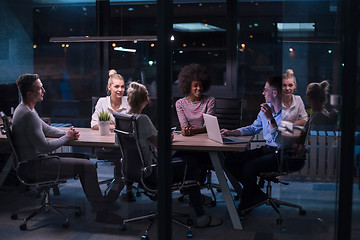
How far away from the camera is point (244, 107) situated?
6.03 m

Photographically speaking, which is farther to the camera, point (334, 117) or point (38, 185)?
point (38, 185)

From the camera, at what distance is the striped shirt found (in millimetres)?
5625

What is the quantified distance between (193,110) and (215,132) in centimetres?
75

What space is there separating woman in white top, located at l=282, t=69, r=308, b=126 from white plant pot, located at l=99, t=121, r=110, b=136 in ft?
7.05

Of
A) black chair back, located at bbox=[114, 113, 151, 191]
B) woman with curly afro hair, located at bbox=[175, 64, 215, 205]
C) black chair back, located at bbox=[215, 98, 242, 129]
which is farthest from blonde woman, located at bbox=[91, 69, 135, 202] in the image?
black chair back, located at bbox=[215, 98, 242, 129]

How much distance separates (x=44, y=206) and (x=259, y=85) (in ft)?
8.40

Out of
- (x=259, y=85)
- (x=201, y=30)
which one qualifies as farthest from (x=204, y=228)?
(x=201, y=30)

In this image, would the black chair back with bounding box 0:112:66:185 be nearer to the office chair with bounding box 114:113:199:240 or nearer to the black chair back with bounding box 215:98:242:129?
the office chair with bounding box 114:113:199:240

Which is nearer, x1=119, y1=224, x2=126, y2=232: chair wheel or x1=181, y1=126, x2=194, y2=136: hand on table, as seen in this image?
x1=119, y1=224, x2=126, y2=232: chair wheel

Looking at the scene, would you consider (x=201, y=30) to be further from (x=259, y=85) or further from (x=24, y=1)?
(x=24, y=1)

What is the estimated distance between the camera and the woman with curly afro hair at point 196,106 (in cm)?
517

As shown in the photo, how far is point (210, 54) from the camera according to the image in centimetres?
568

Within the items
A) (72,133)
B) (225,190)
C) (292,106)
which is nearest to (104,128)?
(72,133)

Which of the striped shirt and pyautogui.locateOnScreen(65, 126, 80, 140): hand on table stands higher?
the striped shirt
